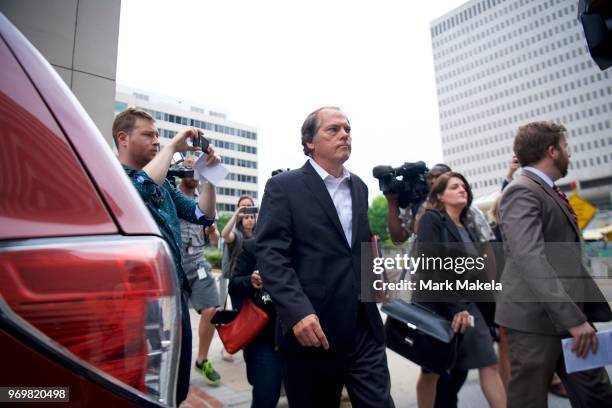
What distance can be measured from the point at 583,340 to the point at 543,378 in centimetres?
33

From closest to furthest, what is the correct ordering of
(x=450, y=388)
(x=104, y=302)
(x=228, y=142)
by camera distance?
(x=104, y=302), (x=450, y=388), (x=228, y=142)

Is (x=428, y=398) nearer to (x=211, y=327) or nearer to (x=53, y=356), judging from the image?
(x=211, y=327)

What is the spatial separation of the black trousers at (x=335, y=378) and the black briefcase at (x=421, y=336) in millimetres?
662

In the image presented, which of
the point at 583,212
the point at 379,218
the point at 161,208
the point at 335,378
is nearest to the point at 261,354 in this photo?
the point at 335,378

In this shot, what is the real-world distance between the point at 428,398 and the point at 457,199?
158 centimetres

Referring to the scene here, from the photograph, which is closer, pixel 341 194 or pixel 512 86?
pixel 341 194

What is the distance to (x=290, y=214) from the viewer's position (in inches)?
83.0

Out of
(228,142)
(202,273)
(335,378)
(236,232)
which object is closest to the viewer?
(335,378)

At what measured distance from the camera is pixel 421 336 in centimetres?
256

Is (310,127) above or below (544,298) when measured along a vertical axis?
above

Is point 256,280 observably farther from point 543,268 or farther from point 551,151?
point 551,151

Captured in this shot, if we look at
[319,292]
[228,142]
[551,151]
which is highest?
[228,142]

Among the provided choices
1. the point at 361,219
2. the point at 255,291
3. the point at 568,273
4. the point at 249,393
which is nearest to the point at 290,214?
the point at 361,219

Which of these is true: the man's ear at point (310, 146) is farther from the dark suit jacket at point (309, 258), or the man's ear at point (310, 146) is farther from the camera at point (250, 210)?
the camera at point (250, 210)
